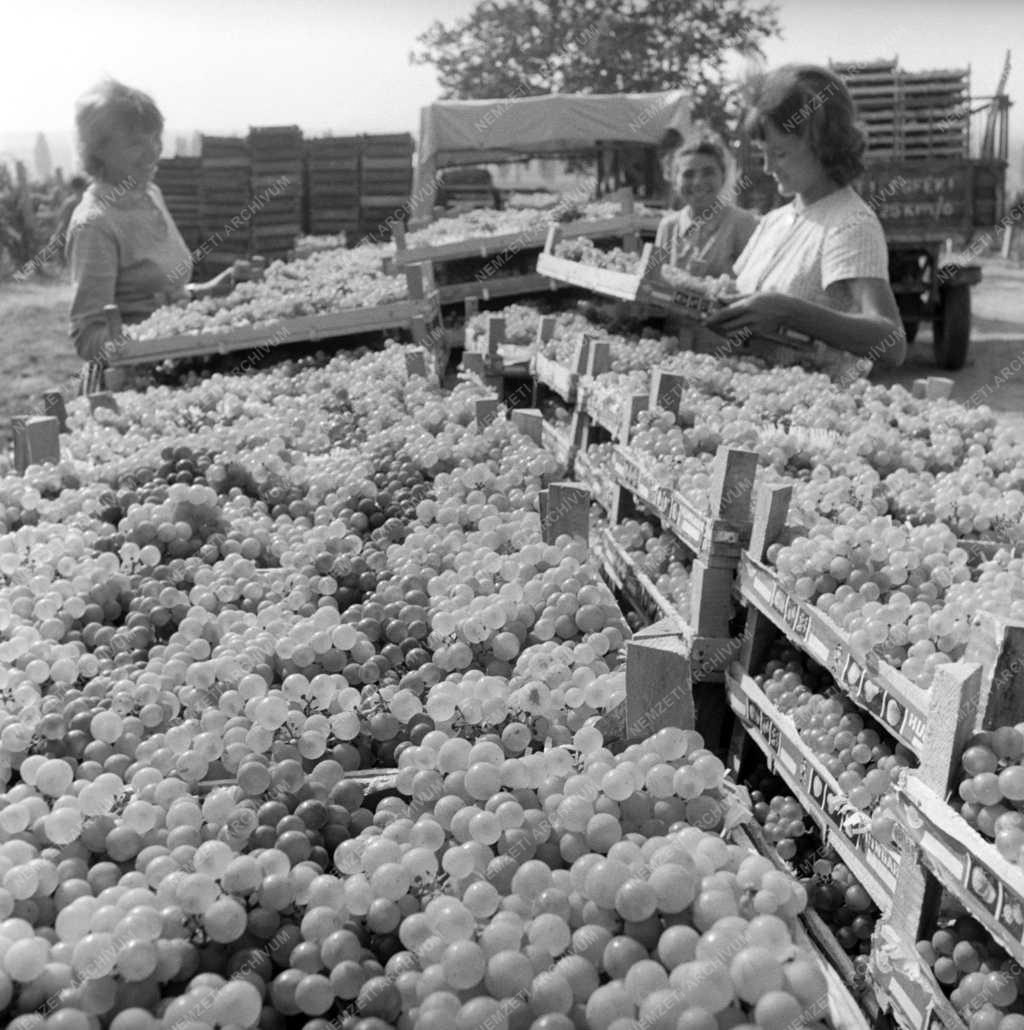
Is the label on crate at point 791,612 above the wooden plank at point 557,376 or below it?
below

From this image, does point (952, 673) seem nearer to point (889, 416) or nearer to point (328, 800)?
point (328, 800)

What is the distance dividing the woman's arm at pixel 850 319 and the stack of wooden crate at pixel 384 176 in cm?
1398

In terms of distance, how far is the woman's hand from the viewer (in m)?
4.62

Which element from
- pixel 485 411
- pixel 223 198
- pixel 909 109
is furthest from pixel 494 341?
pixel 223 198

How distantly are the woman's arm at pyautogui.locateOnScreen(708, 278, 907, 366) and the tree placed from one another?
1807cm

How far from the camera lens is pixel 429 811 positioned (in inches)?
71.7

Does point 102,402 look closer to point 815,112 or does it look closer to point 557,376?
point 557,376

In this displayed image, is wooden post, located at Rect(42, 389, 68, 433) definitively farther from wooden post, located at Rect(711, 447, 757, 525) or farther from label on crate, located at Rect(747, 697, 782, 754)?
label on crate, located at Rect(747, 697, 782, 754)

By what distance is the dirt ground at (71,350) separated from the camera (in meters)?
11.2

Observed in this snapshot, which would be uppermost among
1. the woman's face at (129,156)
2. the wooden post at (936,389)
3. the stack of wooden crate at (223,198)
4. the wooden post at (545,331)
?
the stack of wooden crate at (223,198)

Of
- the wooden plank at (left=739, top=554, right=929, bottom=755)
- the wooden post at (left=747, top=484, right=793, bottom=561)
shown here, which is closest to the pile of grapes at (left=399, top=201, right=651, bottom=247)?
the wooden post at (left=747, top=484, right=793, bottom=561)

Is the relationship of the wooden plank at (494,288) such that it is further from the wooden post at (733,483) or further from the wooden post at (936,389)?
Answer: the wooden post at (733,483)

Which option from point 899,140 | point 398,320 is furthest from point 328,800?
point 899,140

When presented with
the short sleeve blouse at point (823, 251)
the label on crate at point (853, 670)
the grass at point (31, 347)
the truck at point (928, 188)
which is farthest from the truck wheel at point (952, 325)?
the label on crate at point (853, 670)
